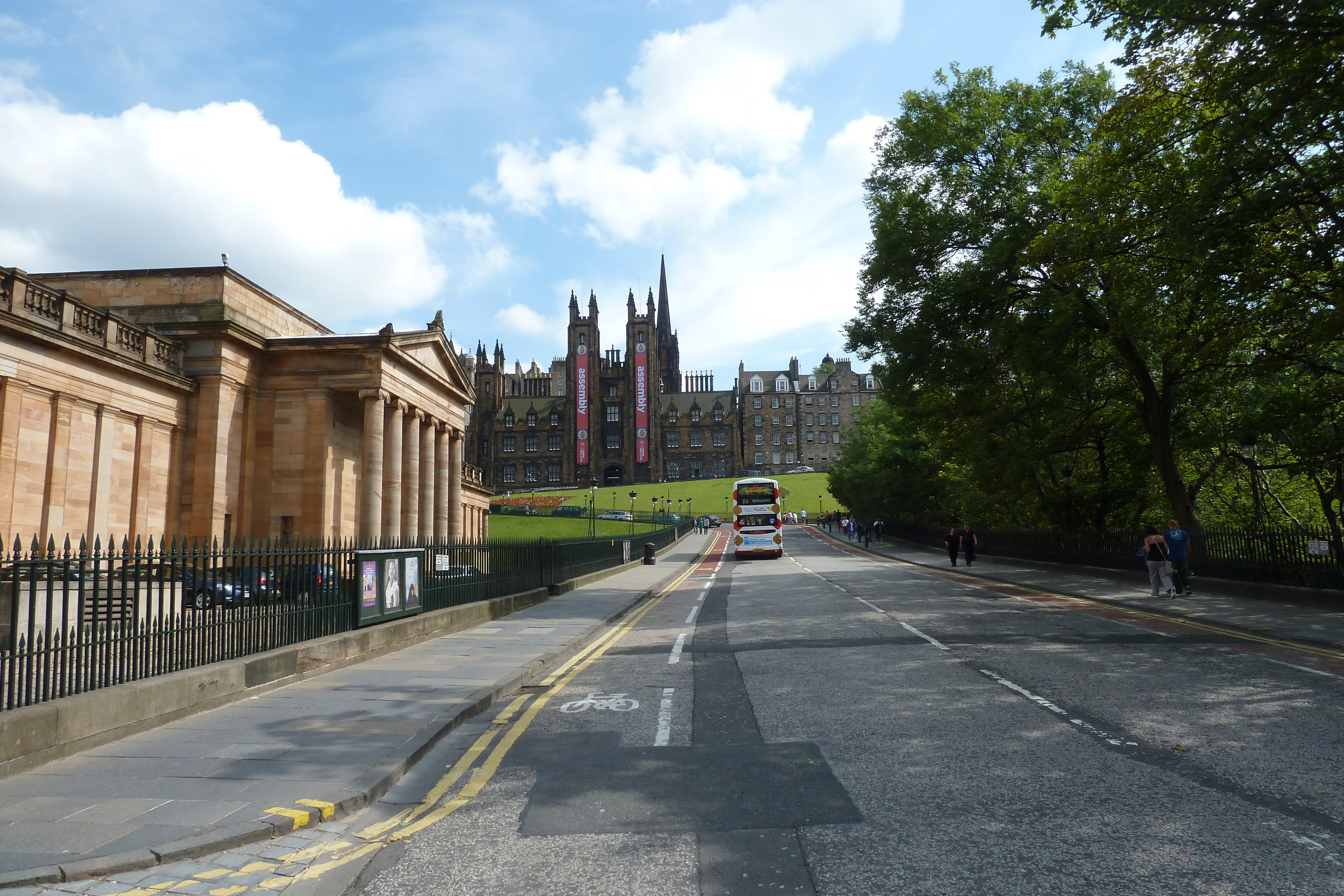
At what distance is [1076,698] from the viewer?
7.97 metres

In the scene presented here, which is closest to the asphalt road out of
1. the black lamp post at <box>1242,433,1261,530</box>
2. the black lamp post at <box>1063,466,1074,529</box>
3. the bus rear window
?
the black lamp post at <box>1242,433,1261,530</box>

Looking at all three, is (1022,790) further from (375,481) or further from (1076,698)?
(375,481)

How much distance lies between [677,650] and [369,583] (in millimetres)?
4713

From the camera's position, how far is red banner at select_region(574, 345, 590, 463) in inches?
4980

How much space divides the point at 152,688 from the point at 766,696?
574 centimetres

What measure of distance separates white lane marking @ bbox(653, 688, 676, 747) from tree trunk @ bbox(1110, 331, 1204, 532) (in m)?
19.1

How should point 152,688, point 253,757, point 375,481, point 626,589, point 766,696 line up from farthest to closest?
point 375,481 → point 626,589 → point 766,696 → point 152,688 → point 253,757

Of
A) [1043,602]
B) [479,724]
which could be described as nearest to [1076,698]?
[479,724]

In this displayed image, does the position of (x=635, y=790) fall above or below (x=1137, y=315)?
below

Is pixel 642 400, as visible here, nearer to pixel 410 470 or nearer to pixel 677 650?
pixel 410 470

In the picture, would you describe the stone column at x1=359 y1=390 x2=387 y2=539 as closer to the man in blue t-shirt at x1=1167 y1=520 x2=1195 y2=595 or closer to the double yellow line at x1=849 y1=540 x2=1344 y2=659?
the double yellow line at x1=849 y1=540 x2=1344 y2=659

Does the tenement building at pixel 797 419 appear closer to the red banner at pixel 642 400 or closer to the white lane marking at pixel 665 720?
the red banner at pixel 642 400

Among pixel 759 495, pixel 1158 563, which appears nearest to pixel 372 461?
pixel 759 495

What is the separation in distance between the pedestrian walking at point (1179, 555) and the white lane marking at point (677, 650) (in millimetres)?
11274
